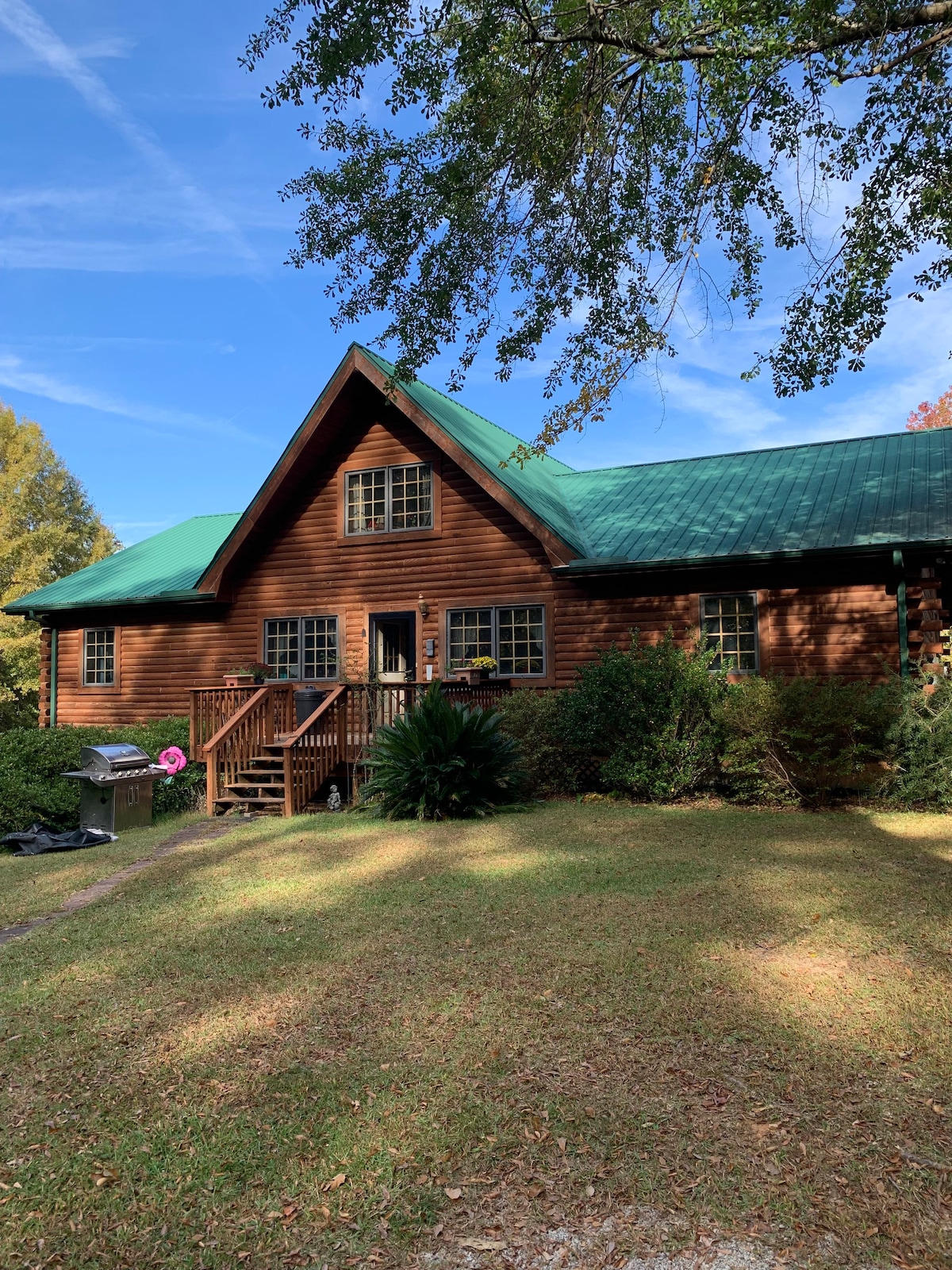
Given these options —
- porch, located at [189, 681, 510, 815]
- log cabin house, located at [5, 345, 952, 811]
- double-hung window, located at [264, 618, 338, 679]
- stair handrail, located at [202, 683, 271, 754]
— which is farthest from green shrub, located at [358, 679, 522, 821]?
double-hung window, located at [264, 618, 338, 679]

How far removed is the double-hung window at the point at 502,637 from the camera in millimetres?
14555

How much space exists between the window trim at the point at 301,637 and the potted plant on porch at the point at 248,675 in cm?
21

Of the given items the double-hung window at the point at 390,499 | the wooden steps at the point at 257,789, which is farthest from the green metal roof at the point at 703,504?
the wooden steps at the point at 257,789

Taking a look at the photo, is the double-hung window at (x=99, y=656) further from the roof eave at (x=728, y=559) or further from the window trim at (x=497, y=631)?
the roof eave at (x=728, y=559)

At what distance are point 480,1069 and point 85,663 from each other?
56.9 ft

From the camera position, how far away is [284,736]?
39.6ft

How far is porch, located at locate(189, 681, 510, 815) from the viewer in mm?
11844

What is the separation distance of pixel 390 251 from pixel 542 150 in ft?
7.16

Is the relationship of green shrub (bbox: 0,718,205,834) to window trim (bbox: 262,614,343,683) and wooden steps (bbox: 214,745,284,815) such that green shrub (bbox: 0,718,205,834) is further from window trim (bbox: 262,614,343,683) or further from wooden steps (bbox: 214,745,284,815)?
window trim (bbox: 262,614,343,683)

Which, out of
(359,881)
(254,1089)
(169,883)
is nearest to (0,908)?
(169,883)

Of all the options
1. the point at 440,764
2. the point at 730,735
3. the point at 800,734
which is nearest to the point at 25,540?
the point at 440,764

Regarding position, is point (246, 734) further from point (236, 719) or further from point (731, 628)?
point (731, 628)

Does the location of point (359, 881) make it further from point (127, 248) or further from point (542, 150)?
point (127, 248)

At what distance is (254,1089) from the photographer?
12.0 feet
